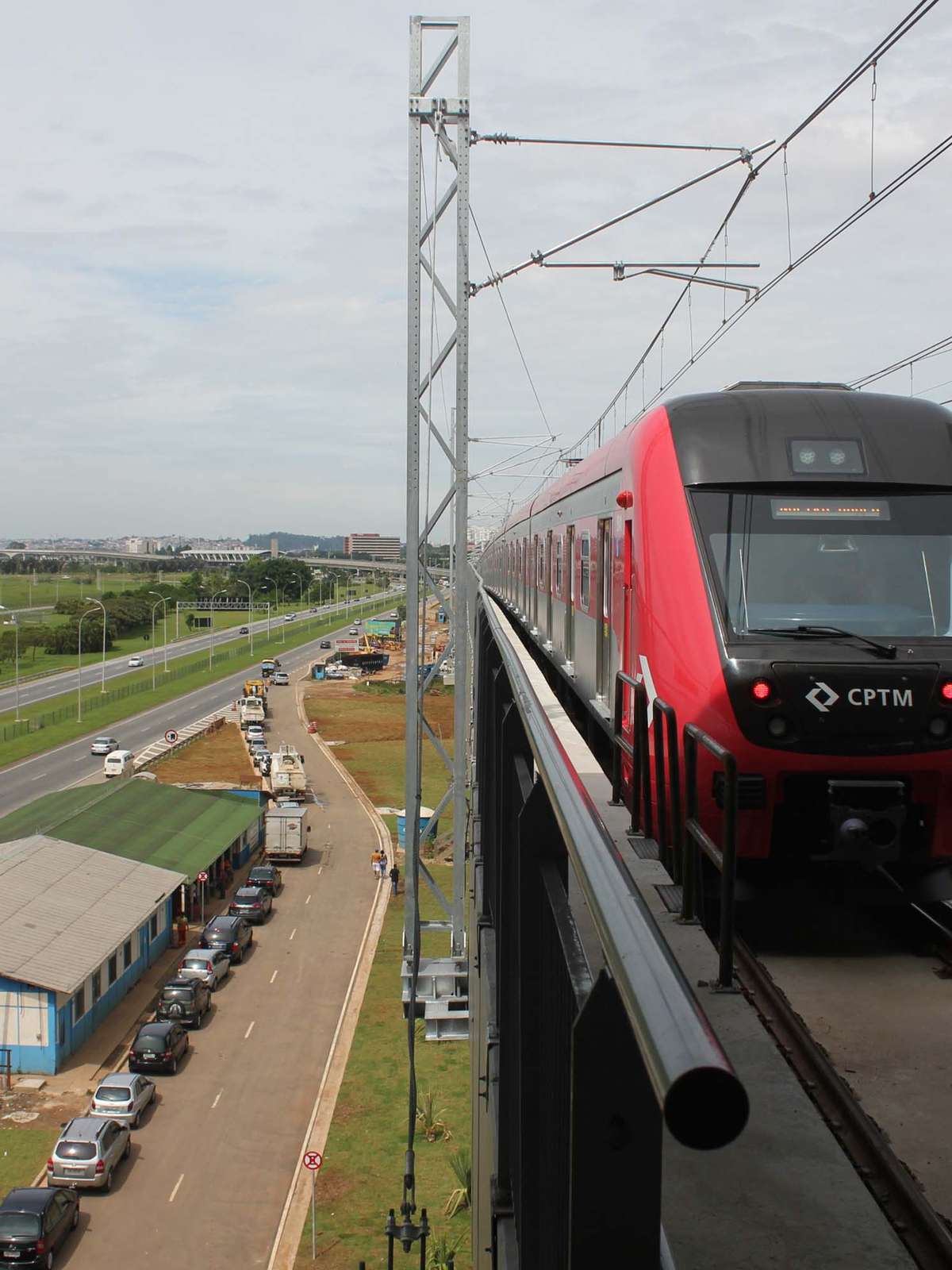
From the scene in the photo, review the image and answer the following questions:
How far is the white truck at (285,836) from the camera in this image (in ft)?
108

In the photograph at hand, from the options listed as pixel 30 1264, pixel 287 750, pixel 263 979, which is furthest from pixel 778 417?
pixel 287 750

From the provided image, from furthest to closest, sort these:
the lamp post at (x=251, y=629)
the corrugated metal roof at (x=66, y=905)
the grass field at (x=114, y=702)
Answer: the lamp post at (x=251, y=629) → the grass field at (x=114, y=702) → the corrugated metal roof at (x=66, y=905)

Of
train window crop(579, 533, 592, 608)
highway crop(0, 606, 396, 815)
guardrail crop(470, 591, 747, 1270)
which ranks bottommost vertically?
highway crop(0, 606, 396, 815)

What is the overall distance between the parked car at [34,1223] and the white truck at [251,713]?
39.7 m

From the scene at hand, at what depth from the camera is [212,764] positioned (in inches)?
1828

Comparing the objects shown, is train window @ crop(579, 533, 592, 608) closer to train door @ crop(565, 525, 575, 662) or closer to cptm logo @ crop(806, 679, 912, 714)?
train door @ crop(565, 525, 575, 662)

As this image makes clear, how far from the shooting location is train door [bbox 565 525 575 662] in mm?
11430

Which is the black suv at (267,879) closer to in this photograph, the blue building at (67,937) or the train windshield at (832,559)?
the blue building at (67,937)

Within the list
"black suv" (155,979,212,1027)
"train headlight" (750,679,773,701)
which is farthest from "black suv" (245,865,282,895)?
"train headlight" (750,679,773,701)

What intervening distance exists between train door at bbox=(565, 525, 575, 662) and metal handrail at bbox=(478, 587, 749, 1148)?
9283mm

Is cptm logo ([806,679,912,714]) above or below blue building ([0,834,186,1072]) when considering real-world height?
above

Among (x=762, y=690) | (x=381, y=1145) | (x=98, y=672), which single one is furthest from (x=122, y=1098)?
(x=98, y=672)

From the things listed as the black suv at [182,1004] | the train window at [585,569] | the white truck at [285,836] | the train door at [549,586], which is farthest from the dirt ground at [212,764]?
the train window at [585,569]

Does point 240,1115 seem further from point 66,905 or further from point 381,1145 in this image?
point 66,905
